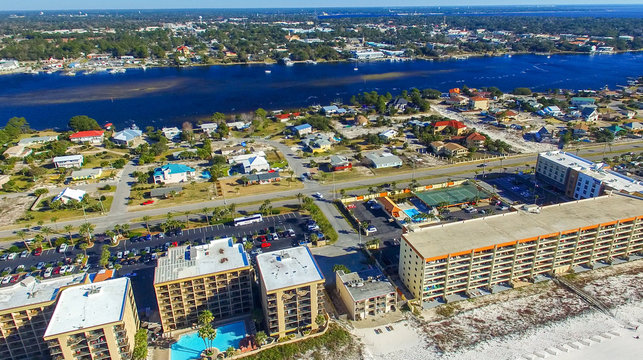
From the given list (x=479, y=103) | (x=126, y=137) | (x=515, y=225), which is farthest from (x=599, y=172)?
(x=126, y=137)

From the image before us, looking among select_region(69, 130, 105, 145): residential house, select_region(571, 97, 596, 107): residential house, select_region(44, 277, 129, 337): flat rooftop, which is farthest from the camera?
select_region(571, 97, 596, 107): residential house

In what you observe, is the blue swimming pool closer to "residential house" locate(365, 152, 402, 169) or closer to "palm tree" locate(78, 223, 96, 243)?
"palm tree" locate(78, 223, 96, 243)

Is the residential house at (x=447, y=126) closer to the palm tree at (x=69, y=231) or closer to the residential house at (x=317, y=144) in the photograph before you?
the residential house at (x=317, y=144)

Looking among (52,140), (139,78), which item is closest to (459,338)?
(52,140)

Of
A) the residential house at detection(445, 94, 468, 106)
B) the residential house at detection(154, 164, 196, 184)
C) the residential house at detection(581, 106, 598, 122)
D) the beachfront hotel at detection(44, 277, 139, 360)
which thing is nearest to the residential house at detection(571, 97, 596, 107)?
→ the residential house at detection(581, 106, 598, 122)

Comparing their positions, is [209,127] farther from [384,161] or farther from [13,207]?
[384,161]

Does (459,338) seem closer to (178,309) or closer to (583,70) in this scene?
(178,309)
